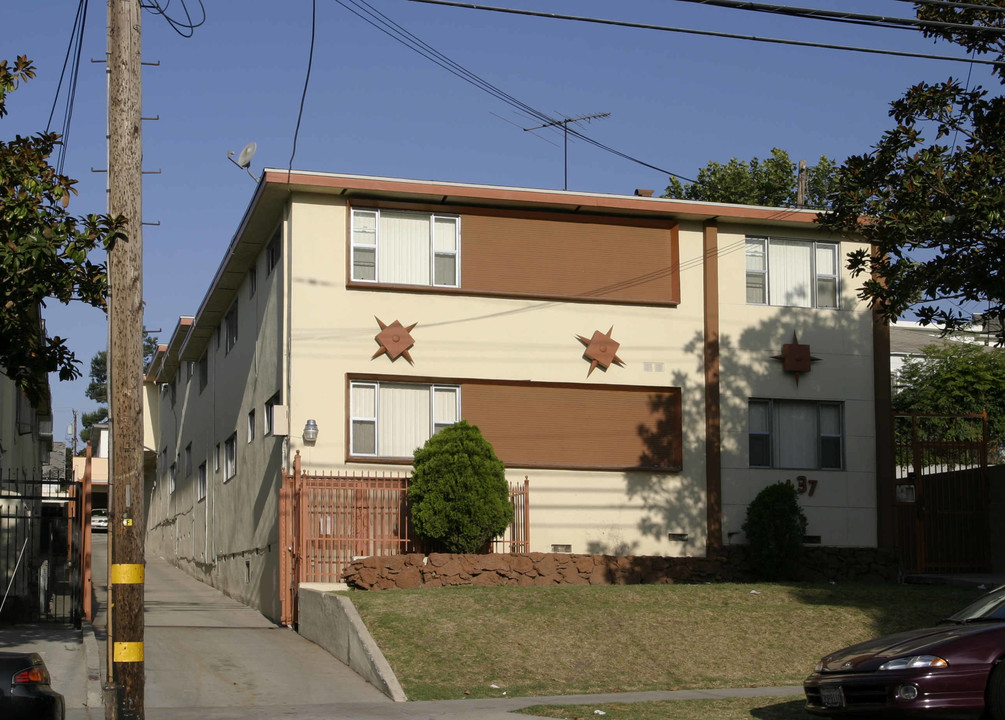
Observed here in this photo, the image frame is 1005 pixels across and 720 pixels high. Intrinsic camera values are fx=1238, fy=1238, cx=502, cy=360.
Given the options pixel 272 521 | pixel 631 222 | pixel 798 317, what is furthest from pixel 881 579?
pixel 272 521

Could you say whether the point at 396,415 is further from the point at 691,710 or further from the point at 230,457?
the point at 691,710

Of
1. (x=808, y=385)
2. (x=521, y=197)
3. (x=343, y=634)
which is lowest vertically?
(x=343, y=634)

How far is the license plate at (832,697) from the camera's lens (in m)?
10.7

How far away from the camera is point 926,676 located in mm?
10133

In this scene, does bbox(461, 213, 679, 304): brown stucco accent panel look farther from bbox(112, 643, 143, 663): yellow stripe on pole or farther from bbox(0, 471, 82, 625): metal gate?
bbox(112, 643, 143, 663): yellow stripe on pole

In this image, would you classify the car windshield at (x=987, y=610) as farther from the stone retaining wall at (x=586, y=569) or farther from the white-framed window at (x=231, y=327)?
the white-framed window at (x=231, y=327)

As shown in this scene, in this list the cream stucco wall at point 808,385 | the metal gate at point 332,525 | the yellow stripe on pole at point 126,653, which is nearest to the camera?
the yellow stripe on pole at point 126,653

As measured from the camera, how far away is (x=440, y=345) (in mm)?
20703

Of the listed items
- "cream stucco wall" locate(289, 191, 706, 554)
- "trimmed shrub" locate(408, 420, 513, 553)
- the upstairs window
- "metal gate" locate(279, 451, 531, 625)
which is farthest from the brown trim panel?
the upstairs window

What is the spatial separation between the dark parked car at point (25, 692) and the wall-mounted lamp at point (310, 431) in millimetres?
9792

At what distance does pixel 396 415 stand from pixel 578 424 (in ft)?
10.3

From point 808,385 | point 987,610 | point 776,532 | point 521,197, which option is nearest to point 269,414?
point 521,197

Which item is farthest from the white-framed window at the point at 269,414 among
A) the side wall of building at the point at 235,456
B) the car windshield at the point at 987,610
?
the car windshield at the point at 987,610

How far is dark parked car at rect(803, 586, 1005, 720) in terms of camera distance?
10.1 meters
